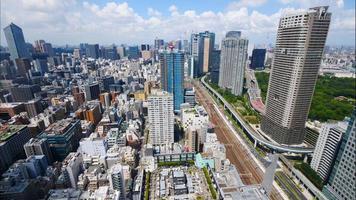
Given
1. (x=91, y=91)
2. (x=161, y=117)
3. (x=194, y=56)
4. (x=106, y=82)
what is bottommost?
(x=161, y=117)

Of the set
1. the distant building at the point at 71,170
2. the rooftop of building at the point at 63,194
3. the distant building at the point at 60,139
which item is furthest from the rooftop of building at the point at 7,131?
the rooftop of building at the point at 63,194

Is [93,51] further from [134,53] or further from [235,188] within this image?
[235,188]

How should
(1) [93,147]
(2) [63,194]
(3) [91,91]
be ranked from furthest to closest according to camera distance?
(3) [91,91] → (1) [93,147] → (2) [63,194]

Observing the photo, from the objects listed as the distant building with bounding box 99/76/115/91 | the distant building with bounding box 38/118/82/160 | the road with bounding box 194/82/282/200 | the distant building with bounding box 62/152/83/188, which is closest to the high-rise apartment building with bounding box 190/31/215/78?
the distant building with bounding box 99/76/115/91

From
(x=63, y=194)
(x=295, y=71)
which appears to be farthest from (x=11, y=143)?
(x=295, y=71)

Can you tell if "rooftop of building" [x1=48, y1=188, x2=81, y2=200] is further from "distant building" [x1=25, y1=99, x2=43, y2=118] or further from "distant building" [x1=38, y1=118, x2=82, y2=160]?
"distant building" [x1=25, y1=99, x2=43, y2=118]

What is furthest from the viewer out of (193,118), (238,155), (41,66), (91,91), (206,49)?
(206,49)
